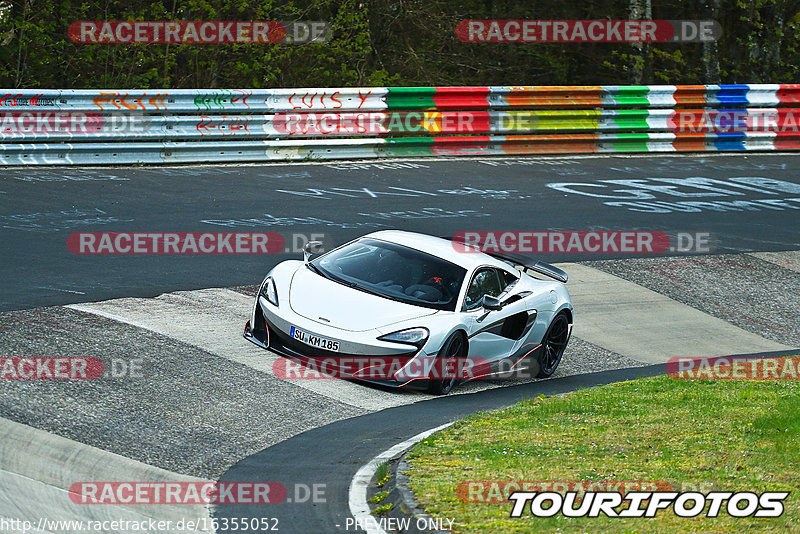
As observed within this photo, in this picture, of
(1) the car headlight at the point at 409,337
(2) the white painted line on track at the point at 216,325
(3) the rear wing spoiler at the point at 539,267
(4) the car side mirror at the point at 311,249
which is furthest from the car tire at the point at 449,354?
(4) the car side mirror at the point at 311,249

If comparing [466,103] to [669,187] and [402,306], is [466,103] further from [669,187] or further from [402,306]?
[402,306]

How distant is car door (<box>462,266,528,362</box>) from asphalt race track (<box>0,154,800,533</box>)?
0.45m

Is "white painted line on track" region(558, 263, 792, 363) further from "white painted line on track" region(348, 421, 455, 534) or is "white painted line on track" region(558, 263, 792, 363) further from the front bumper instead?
"white painted line on track" region(348, 421, 455, 534)

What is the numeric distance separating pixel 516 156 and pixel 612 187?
279 centimetres

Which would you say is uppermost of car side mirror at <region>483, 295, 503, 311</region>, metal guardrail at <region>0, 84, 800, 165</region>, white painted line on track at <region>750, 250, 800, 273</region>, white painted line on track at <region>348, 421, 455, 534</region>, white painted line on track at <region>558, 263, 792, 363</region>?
metal guardrail at <region>0, 84, 800, 165</region>

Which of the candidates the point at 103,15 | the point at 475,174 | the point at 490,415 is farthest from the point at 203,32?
the point at 490,415

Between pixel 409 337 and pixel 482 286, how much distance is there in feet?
4.57

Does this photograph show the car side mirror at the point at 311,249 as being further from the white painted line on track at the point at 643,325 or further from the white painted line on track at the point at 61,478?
the white painted line on track at the point at 61,478

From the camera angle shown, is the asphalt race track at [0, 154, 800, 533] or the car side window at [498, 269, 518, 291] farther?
the car side window at [498, 269, 518, 291]

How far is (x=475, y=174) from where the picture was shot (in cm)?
2116

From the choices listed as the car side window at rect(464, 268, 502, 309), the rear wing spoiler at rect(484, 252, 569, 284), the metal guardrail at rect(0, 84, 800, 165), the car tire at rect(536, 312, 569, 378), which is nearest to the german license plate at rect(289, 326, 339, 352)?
the car side window at rect(464, 268, 502, 309)

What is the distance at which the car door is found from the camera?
11117 mm

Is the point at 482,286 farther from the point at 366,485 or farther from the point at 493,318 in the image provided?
the point at 366,485

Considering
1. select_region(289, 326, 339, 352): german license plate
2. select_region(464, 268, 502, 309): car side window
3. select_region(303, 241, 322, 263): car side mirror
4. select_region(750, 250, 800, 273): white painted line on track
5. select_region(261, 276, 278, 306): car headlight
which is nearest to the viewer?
select_region(289, 326, 339, 352): german license plate
